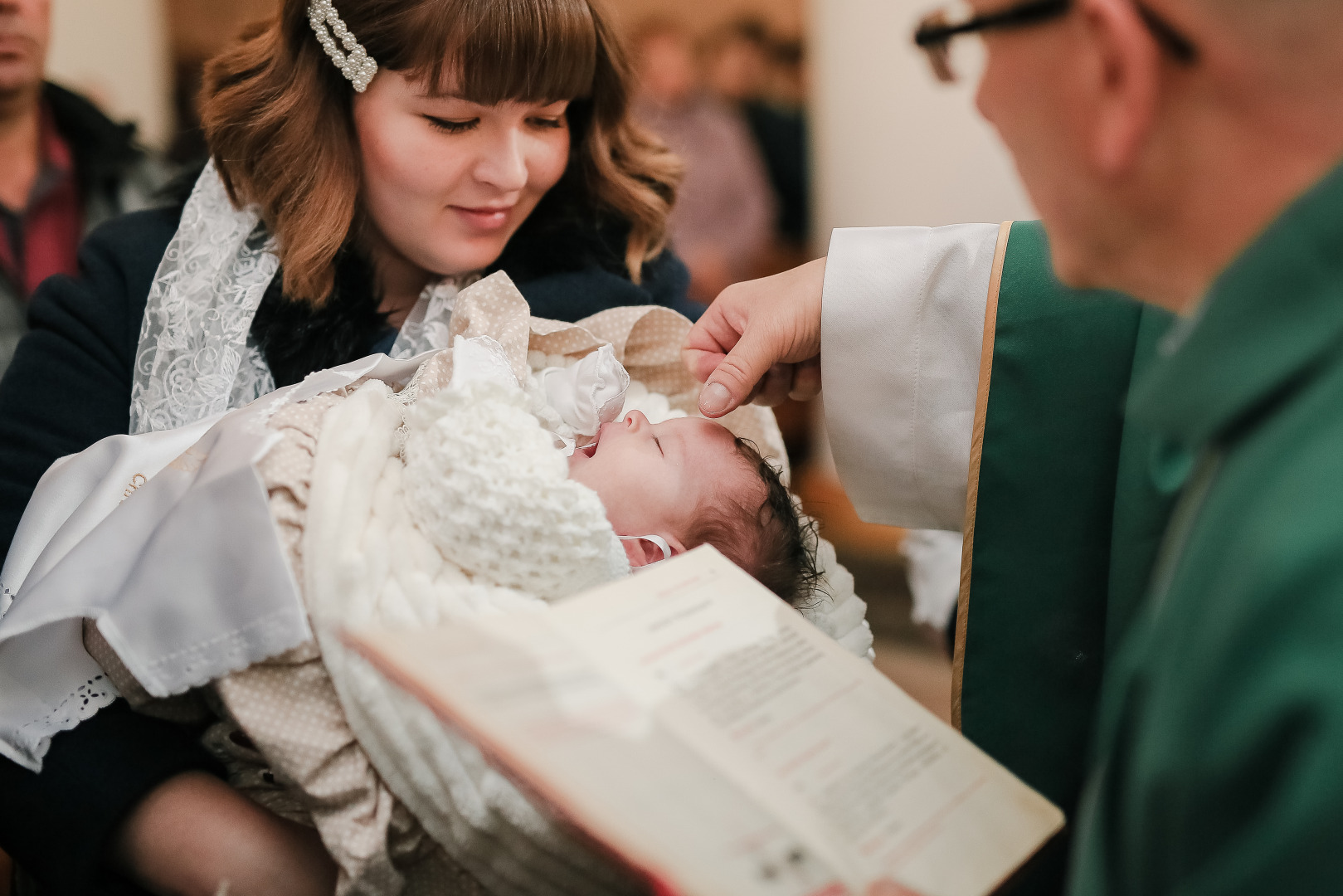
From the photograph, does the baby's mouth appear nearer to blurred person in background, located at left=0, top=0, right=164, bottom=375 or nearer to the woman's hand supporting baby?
the woman's hand supporting baby

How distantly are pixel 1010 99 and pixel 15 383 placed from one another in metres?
1.32

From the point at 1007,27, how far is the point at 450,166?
0.91 metres

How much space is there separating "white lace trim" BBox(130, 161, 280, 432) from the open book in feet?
2.62

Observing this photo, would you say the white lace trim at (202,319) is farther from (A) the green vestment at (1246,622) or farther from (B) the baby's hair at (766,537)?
(A) the green vestment at (1246,622)

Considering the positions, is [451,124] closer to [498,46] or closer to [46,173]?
[498,46]

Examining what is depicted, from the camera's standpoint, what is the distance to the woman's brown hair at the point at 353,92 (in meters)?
1.30

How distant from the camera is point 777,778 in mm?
694

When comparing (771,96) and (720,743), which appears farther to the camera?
(771,96)

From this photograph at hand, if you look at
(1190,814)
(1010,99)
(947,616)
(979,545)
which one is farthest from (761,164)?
(1190,814)

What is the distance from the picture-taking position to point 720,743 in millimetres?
695

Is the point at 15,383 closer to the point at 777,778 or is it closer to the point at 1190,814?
the point at 777,778

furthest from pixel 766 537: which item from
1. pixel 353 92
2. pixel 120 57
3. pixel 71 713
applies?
pixel 120 57

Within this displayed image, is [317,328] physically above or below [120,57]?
below

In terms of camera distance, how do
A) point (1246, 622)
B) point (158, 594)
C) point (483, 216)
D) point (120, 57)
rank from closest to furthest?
point (1246, 622) → point (158, 594) → point (483, 216) → point (120, 57)
